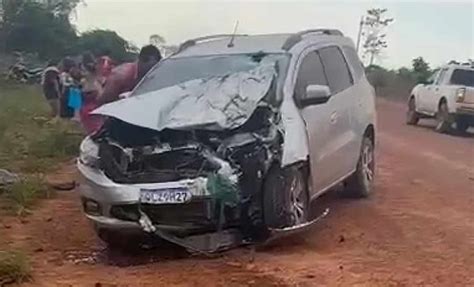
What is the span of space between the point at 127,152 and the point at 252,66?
67.9 inches

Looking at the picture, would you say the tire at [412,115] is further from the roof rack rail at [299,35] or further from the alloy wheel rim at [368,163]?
the roof rack rail at [299,35]

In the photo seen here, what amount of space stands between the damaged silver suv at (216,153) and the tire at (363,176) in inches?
53.2

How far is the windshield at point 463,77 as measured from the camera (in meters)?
22.2

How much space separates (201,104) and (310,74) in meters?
1.39

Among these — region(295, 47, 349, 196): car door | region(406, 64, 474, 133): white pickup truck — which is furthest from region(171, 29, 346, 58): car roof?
region(406, 64, 474, 133): white pickup truck

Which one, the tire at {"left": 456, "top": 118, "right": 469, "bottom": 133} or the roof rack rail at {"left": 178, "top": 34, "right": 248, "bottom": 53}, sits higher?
the roof rack rail at {"left": 178, "top": 34, "right": 248, "bottom": 53}

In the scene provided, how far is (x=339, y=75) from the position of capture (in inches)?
385

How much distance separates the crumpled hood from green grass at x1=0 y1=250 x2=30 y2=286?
4.81 feet

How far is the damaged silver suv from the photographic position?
23.7 feet

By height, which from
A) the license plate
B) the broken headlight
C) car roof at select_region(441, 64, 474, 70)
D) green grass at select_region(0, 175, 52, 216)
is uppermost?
the broken headlight

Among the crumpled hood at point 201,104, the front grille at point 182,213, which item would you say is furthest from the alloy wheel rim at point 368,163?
the front grille at point 182,213

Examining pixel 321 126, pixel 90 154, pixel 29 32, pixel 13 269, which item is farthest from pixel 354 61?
pixel 29 32

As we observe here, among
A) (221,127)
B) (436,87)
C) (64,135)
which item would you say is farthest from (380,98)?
(221,127)

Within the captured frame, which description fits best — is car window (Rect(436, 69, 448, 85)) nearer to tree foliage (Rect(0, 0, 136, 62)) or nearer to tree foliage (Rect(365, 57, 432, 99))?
tree foliage (Rect(365, 57, 432, 99))
